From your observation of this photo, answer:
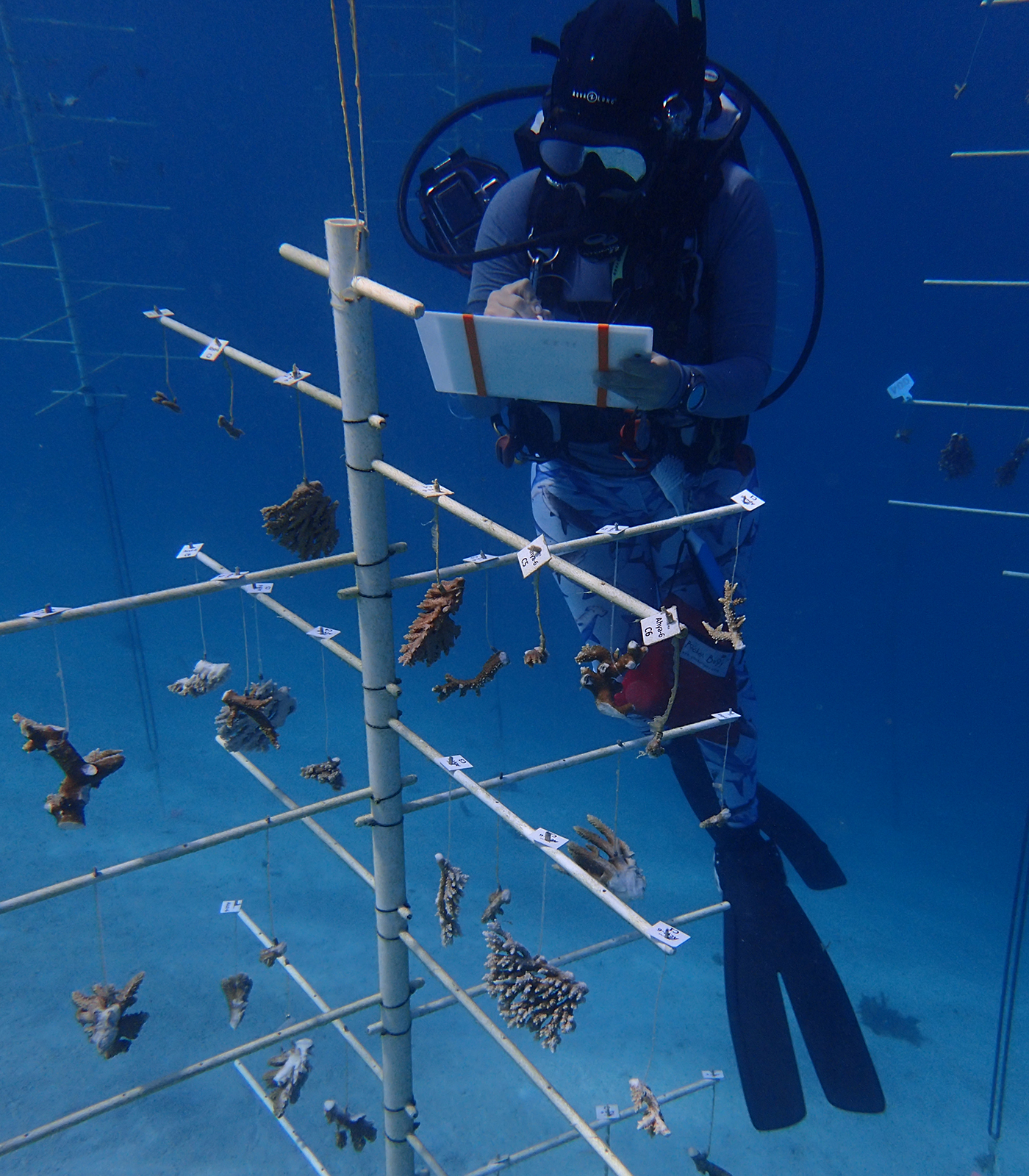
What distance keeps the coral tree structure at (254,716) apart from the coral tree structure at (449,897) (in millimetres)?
759

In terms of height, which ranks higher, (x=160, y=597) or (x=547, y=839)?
(x=160, y=597)

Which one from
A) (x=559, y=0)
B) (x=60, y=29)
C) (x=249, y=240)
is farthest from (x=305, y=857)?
(x=60, y=29)

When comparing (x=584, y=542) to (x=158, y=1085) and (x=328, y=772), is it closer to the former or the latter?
(x=328, y=772)

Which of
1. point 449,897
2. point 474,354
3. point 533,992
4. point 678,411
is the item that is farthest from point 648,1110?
point 474,354

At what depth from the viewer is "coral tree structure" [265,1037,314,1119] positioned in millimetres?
3061

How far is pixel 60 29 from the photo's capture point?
9.66 meters

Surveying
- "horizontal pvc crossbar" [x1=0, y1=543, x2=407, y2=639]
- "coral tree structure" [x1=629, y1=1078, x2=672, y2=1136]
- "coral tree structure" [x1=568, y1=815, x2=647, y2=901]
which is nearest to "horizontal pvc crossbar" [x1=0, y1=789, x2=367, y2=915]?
"horizontal pvc crossbar" [x1=0, y1=543, x2=407, y2=639]

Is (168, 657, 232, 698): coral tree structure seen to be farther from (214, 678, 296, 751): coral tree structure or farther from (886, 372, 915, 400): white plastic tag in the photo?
(886, 372, 915, 400): white plastic tag

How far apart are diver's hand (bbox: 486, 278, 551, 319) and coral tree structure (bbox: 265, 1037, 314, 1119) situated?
294 centimetres

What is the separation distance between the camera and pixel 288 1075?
3076 mm

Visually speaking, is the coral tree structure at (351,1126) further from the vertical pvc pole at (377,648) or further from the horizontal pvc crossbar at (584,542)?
the horizontal pvc crossbar at (584,542)

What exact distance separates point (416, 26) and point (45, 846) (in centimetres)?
985

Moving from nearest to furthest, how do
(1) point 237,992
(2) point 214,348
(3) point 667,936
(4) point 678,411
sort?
1. (3) point 667,936
2. (2) point 214,348
3. (4) point 678,411
4. (1) point 237,992

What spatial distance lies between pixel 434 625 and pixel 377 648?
257mm
